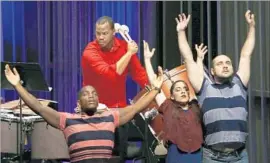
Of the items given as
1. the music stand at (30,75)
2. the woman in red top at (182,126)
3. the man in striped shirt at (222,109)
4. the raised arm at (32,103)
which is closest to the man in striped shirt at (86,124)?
the raised arm at (32,103)

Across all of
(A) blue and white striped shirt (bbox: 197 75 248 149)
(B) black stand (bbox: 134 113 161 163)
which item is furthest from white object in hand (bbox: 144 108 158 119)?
(A) blue and white striped shirt (bbox: 197 75 248 149)

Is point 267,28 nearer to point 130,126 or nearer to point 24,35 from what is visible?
point 130,126

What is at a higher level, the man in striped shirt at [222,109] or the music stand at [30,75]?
the music stand at [30,75]

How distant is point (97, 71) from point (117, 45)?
0.39 m

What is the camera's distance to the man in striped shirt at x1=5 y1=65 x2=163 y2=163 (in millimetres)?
6703

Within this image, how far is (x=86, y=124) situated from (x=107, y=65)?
42.3 inches

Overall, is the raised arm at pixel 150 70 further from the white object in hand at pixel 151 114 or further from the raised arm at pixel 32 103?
the raised arm at pixel 32 103

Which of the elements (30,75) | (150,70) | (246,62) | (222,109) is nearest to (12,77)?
(30,75)

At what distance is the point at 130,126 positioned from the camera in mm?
7938

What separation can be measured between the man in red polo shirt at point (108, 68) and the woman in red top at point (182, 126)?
2.28 ft

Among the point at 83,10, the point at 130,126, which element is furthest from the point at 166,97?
the point at 83,10

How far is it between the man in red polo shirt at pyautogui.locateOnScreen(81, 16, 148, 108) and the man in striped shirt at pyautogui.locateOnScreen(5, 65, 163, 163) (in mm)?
786

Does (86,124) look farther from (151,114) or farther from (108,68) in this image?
(151,114)

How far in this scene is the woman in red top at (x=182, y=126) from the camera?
6.96 meters
